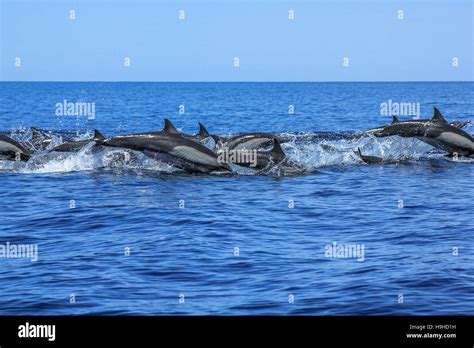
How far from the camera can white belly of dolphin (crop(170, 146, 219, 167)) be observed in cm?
2320

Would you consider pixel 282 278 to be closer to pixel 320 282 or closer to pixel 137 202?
pixel 320 282

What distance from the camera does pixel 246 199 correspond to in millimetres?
20547

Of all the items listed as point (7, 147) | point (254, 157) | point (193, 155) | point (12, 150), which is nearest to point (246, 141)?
point (254, 157)

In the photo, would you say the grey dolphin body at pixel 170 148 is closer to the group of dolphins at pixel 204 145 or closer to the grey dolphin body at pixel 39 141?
the group of dolphins at pixel 204 145

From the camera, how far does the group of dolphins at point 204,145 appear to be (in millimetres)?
23078

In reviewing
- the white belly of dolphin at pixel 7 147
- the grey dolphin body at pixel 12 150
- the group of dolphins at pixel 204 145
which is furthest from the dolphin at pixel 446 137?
the white belly of dolphin at pixel 7 147

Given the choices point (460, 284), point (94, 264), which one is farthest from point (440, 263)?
point (94, 264)

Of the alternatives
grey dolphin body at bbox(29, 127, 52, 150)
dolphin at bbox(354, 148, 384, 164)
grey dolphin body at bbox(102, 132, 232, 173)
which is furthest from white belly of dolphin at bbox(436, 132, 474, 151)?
grey dolphin body at bbox(29, 127, 52, 150)

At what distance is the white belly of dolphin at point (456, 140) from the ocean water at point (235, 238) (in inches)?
41.9

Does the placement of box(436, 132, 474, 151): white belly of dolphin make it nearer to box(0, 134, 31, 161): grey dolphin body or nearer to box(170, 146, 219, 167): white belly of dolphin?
box(170, 146, 219, 167): white belly of dolphin

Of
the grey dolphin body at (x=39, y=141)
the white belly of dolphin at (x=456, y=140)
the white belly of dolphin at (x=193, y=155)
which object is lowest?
the white belly of dolphin at (x=193, y=155)

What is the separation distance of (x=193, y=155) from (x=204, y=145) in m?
1.14
